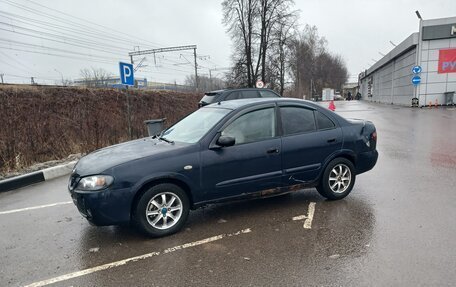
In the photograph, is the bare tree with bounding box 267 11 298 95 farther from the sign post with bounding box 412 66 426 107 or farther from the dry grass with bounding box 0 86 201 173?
the dry grass with bounding box 0 86 201 173

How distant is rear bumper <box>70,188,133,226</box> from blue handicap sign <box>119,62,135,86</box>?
21.7 ft

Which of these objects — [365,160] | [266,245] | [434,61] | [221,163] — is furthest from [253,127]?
[434,61]

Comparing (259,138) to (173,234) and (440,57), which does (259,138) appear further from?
(440,57)

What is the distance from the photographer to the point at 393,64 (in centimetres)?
3922

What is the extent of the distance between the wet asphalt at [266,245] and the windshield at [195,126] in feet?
3.88

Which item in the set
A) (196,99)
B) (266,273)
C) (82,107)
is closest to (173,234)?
(266,273)

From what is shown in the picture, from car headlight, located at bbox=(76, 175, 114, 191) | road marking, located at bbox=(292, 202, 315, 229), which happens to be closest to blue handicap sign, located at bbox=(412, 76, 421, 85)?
road marking, located at bbox=(292, 202, 315, 229)

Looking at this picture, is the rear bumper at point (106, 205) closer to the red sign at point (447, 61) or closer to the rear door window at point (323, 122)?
the rear door window at point (323, 122)

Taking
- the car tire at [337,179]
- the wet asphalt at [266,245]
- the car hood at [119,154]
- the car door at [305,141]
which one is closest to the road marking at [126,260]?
the wet asphalt at [266,245]

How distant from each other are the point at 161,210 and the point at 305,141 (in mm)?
2301

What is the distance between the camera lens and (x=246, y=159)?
4.56 meters

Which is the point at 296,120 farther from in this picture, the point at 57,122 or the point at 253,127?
the point at 57,122

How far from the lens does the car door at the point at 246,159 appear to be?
441cm

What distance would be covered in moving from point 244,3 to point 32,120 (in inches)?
1119
